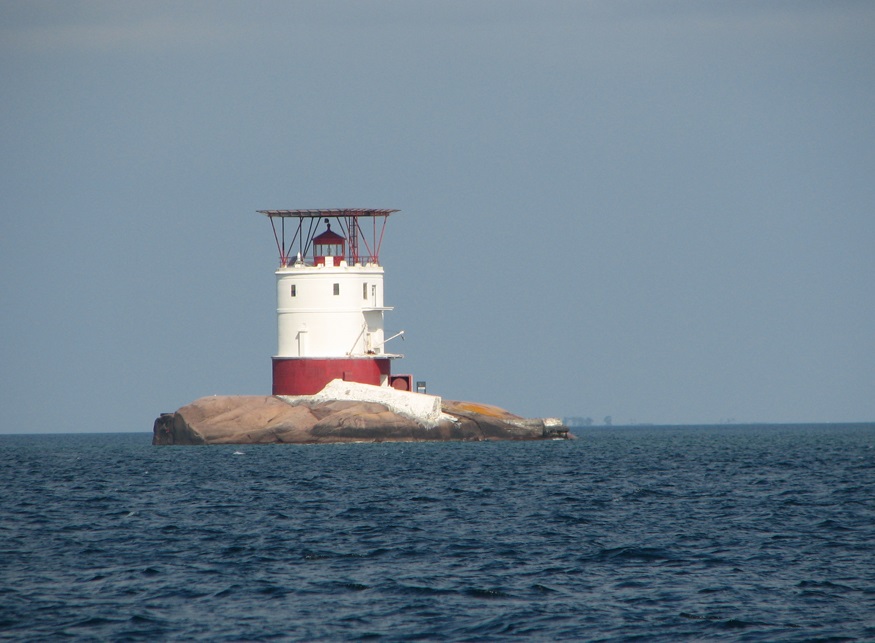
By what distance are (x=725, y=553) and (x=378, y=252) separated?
50426mm

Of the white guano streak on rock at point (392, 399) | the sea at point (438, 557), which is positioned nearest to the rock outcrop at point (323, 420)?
the white guano streak on rock at point (392, 399)

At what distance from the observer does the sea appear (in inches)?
824

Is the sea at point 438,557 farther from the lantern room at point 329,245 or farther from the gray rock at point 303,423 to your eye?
the lantern room at point 329,245

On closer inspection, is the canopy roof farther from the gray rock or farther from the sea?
the sea

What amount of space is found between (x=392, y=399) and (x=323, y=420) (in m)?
4.03

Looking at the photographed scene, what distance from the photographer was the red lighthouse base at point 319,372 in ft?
236

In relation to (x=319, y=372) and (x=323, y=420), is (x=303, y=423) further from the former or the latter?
(x=319, y=372)

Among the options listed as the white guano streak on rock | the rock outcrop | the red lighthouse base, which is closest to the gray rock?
the rock outcrop

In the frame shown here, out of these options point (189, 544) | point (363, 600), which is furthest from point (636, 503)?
point (363, 600)

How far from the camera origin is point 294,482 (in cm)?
4478

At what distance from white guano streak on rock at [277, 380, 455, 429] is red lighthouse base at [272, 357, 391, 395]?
1.04 metres

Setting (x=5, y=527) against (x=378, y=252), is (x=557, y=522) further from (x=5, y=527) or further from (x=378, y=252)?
(x=378, y=252)

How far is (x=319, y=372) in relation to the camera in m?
72.1

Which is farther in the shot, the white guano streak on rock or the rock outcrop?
the white guano streak on rock
